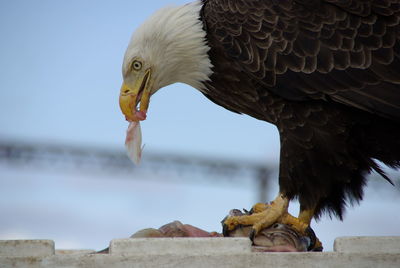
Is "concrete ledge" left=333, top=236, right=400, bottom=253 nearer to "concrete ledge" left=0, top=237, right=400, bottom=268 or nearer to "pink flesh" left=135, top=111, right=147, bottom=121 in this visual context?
"concrete ledge" left=0, top=237, right=400, bottom=268

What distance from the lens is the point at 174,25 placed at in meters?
4.91

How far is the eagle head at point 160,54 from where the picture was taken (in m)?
4.83

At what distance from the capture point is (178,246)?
3207 mm

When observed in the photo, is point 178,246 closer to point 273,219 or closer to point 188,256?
point 188,256

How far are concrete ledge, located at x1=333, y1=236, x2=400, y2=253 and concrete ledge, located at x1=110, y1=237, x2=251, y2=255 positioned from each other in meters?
0.41

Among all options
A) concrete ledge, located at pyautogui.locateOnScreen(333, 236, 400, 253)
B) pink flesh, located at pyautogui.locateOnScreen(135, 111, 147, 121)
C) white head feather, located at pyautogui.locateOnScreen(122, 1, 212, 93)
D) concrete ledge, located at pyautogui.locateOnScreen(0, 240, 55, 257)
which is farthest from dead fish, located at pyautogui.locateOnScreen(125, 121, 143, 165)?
concrete ledge, located at pyautogui.locateOnScreen(333, 236, 400, 253)

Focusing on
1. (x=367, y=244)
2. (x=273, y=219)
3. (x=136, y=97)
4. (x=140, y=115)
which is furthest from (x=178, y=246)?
(x=136, y=97)

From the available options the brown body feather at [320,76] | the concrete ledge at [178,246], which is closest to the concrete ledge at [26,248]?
the concrete ledge at [178,246]

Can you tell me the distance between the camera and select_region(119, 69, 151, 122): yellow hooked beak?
4.75 metres

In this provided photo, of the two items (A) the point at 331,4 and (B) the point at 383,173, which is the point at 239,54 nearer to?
(A) the point at 331,4

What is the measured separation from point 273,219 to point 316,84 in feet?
2.76

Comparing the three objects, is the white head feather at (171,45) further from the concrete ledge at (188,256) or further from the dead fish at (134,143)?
the concrete ledge at (188,256)

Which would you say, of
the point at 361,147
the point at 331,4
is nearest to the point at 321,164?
the point at 361,147

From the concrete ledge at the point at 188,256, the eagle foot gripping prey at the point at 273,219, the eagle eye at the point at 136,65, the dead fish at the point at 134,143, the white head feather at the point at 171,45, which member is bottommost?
the concrete ledge at the point at 188,256
